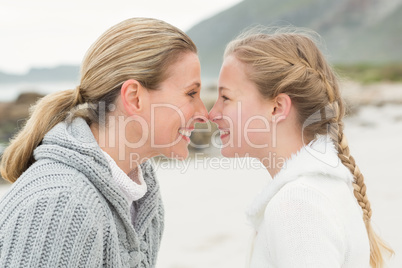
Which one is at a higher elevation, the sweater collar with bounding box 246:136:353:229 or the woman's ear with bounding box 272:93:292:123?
the woman's ear with bounding box 272:93:292:123

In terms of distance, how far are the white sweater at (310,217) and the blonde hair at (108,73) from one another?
0.61 meters

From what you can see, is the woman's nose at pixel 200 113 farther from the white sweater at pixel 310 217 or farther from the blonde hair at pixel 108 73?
the white sweater at pixel 310 217

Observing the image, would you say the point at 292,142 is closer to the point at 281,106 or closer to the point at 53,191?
the point at 281,106

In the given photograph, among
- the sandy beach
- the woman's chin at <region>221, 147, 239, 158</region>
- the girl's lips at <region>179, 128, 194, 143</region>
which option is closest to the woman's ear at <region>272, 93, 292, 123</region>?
the woman's chin at <region>221, 147, 239, 158</region>

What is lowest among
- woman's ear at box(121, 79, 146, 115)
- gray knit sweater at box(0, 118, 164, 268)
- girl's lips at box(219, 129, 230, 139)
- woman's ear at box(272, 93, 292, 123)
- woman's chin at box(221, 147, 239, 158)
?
gray knit sweater at box(0, 118, 164, 268)

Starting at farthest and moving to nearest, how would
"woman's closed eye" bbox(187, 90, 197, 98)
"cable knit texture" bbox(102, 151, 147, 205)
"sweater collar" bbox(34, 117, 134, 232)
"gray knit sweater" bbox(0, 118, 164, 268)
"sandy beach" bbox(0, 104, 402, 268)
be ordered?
"sandy beach" bbox(0, 104, 402, 268) → "woman's closed eye" bbox(187, 90, 197, 98) → "cable knit texture" bbox(102, 151, 147, 205) → "sweater collar" bbox(34, 117, 134, 232) → "gray knit sweater" bbox(0, 118, 164, 268)

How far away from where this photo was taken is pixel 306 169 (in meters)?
1.59

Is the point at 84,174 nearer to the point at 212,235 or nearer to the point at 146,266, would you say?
the point at 146,266

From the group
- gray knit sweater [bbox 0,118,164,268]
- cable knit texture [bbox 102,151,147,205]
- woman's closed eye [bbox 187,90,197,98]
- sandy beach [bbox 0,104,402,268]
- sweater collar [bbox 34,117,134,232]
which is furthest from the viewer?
sandy beach [bbox 0,104,402,268]

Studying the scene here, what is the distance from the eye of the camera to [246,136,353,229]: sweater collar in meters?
1.60

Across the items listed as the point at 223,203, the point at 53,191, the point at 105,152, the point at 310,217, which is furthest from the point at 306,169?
the point at 223,203

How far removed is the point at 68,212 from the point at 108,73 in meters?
0.56

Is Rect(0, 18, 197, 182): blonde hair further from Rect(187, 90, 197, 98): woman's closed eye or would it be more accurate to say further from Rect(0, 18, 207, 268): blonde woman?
Rect(187, 90, 197, 98): woman's closed eye

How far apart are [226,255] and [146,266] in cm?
261
